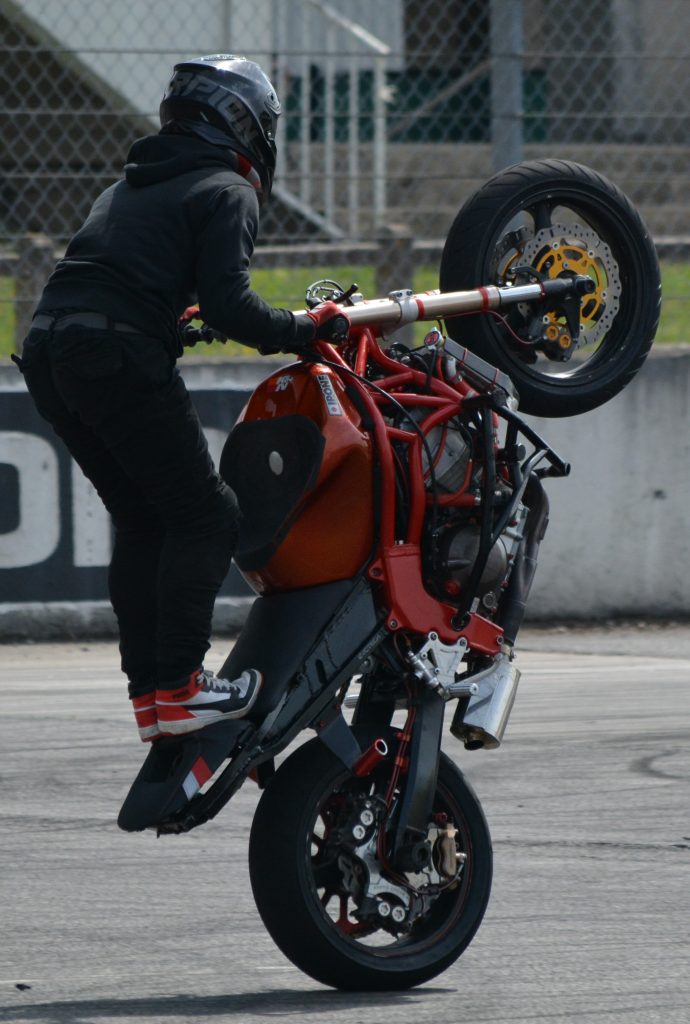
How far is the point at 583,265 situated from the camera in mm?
4746

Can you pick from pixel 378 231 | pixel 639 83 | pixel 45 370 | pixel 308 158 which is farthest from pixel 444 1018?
pixel 639 83

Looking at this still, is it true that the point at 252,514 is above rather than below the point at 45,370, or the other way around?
below

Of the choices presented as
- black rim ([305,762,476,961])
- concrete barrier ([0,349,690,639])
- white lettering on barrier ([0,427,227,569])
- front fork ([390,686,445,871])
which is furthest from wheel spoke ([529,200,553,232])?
concrete barrier ([0,349,690,639])

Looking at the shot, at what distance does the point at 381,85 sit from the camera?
1022 cm

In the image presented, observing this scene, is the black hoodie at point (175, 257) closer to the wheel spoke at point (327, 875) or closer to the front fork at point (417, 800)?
the front fork at point (417, 800)

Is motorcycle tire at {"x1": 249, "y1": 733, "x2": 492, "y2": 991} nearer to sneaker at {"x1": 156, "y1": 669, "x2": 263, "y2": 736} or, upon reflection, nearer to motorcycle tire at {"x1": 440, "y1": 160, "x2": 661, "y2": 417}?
sneaker at {"x1": 156, "y1": 669, "x2": 263, "y2": 736}

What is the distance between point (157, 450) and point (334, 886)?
104 centimetres

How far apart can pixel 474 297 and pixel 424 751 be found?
1.08 m

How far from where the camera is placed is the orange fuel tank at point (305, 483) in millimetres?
4137

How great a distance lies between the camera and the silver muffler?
4246 millimetres

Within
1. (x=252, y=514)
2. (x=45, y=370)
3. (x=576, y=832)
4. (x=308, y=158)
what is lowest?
(x=576, y=832)

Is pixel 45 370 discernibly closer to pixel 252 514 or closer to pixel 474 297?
pixel 252 514

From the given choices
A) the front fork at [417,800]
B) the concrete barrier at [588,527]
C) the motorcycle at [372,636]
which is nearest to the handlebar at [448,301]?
the motorcycle at [372,636]

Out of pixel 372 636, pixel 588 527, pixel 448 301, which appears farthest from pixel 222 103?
pixel 588 527
